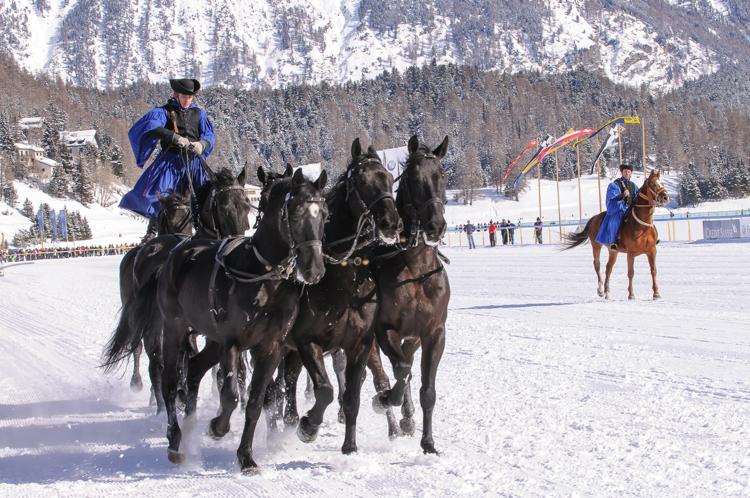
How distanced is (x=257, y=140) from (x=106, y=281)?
154372 millimetres

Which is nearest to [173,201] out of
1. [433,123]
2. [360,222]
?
[360,222]

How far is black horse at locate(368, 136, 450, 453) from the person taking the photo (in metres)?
4.52

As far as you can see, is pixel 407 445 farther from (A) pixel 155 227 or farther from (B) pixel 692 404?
(A) pixel 155 227

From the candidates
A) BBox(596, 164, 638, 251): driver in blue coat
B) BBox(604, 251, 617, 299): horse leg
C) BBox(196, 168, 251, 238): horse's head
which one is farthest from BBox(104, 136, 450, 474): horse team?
BBox(596, 164, 638, 251): driver in blue coat

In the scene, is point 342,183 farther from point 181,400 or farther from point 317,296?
point 181,400

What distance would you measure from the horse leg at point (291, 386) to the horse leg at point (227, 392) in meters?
0.72

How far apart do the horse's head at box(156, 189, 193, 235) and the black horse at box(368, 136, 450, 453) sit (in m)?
3.04

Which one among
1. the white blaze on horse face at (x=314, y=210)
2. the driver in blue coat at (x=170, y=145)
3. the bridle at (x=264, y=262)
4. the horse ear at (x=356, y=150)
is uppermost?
the driver in blue coat at (x=170, y=145)

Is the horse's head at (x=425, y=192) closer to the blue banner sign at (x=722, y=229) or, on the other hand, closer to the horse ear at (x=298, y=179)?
the horse ear at (x=298, y=179)

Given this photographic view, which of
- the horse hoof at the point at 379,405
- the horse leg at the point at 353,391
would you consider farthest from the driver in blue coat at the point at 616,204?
the horse leg at the point at 353,391

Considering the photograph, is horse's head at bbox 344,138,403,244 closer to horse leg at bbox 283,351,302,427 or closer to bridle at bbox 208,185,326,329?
bridle at bbox 208,185,326,329

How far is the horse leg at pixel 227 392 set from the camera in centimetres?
417

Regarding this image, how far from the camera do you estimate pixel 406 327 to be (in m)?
4.57

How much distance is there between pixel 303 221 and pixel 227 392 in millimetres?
1369
